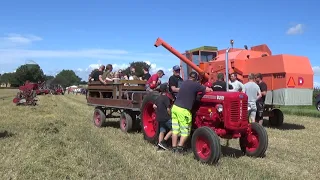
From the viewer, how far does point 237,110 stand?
22.1 ft

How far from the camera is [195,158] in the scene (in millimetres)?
6742

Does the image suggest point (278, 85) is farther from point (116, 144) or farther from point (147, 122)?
point (116, 144)

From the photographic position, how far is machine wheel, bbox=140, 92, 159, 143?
8665mm

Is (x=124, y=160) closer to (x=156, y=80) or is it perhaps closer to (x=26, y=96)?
(x=156, y=80)

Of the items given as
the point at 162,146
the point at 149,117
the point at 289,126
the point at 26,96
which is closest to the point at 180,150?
the point at 162,146

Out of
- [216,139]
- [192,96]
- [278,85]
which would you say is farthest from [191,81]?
[278,85]

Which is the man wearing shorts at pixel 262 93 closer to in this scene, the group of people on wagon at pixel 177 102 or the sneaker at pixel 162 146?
the group of people on wagon at pixel 177 102

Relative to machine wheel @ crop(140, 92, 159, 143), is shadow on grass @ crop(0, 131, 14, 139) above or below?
below

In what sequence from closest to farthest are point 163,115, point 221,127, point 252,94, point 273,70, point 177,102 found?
point 221,127
point 177,102
point 163,115
point 252,94
point 273,70

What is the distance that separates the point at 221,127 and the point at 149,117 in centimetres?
251

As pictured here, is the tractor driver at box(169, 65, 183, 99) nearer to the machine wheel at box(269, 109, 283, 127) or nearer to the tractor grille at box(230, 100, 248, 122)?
the tractor grille at box(230, 100, 248, 122)

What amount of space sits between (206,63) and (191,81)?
5.77 meters

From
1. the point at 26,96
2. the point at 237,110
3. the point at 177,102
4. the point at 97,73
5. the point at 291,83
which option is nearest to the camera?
the point at 237,110

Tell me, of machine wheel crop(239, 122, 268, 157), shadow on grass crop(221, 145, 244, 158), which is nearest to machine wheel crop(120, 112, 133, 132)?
shadow on grass crop(221, 145, 244, 158)
